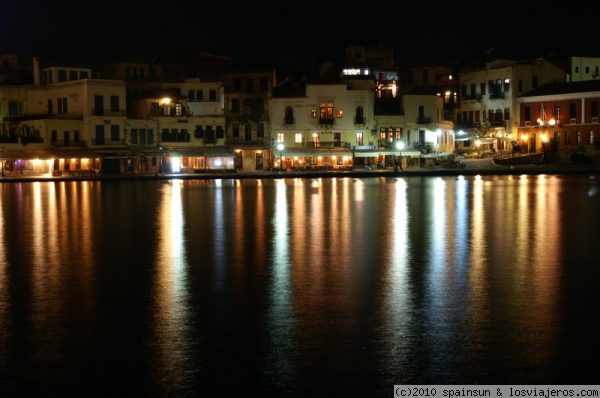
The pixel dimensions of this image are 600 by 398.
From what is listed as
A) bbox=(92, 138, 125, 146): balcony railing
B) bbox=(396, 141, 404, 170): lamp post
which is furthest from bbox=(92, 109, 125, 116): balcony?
bbox=(396, 141, 404, 170): lamp post

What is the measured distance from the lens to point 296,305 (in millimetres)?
11914

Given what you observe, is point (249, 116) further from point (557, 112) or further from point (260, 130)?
point (557, 112)

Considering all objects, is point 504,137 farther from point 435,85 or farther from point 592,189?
point 592,189

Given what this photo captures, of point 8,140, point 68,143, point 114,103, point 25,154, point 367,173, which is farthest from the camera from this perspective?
point 114,103

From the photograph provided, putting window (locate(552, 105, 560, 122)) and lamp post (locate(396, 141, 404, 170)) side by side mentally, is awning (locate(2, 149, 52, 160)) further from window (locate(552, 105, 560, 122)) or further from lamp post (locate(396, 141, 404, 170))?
window (locate(552, 105, 560, 122))

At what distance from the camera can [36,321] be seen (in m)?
11.1

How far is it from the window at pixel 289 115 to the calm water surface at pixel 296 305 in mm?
43032

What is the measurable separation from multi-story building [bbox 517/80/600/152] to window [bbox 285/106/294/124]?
68.5ft

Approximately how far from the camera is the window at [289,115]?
6725 cm

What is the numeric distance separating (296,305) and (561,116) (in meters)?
60.0

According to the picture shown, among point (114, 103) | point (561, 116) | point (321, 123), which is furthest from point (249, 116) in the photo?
point (561, 116)

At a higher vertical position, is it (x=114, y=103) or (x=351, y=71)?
(x=351, y=71)

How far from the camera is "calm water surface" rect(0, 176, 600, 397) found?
8.65 meters

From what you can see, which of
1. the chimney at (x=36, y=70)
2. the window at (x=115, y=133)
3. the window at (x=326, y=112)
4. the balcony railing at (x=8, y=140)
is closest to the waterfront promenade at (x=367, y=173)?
the balcony railing at (x=8, y=140)
